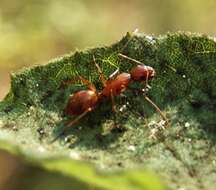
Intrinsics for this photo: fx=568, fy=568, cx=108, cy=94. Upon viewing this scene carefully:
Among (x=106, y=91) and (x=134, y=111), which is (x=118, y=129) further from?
(x=106, y=91)

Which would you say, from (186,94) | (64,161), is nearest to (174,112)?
(186,94)

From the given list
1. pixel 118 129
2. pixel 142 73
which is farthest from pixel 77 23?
pixel 118 129

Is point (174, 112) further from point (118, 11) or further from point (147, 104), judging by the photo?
point (118, 11)

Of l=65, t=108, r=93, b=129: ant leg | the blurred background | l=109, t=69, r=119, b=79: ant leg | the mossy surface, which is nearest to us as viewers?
the mossy surface

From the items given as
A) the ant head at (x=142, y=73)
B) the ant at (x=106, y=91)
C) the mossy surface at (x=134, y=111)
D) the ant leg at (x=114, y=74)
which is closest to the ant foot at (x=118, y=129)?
the mossy surface at (x=134, y=111)

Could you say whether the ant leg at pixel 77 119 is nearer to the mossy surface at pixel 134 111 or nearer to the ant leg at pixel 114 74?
the mossy surface at pixel 134 111

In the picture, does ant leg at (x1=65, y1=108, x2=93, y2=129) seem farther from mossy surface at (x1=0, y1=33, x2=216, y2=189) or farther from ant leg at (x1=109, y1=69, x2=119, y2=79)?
ant leg at (x1=109, y1=69, x2=119, y2=79)

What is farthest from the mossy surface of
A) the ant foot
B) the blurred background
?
the blurred background
